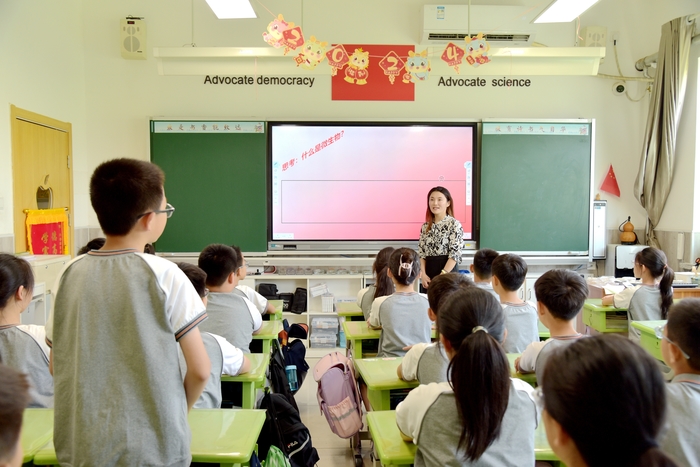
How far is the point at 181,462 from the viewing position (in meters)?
1.28

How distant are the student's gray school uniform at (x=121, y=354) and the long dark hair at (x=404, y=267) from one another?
5.62ft

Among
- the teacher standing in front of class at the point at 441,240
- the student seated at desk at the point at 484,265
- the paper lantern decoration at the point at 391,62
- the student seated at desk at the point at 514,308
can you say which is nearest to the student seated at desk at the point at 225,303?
the student seated at desk at the point at 514,308

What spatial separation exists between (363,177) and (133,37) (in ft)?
8.44

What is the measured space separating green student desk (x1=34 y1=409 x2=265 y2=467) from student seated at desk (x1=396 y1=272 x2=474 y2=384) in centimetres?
57

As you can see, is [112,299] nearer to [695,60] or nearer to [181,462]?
[181,462]

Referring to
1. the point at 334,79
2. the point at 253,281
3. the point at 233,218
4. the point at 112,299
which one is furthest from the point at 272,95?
the point at 112,299

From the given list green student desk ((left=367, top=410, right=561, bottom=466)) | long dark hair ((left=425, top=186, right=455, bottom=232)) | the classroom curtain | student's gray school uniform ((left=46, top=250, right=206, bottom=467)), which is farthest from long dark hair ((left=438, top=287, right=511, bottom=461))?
the classroom curtain

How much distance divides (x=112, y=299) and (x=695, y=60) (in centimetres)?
563

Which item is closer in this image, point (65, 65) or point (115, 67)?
point (65, 65)

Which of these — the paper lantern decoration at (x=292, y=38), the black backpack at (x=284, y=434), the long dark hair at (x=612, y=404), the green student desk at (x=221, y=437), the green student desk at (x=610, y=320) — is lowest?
the black backpack at (x=284, y=434)

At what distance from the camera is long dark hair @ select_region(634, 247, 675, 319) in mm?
3352

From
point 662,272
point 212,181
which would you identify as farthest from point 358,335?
point 212,181

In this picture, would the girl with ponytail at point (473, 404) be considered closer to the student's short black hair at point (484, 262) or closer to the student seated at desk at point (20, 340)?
the student seated at desk at point (20, 340)

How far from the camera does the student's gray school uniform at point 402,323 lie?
2707 mm
